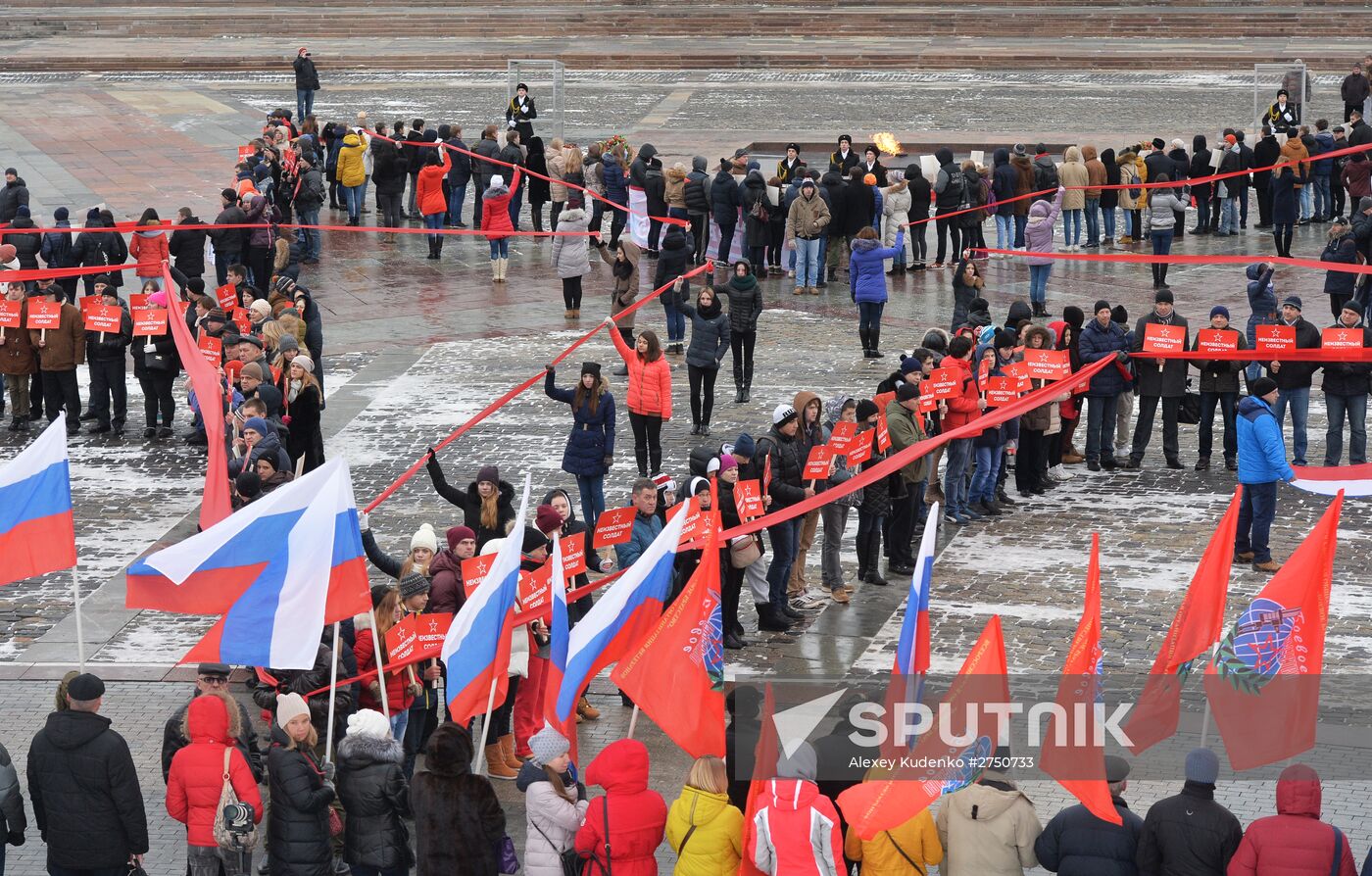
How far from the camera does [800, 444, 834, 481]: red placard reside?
13750 millimetres

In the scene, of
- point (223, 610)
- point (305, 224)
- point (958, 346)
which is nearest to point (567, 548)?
point (223, 610)

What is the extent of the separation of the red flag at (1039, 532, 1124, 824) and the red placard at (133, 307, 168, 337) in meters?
11.1

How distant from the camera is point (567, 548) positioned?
39.0 feet

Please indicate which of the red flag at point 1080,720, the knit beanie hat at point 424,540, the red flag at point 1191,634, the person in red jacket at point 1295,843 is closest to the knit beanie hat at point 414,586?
the knit beanie hat at point 424,540

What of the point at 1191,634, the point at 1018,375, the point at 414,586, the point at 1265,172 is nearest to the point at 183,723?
the point at 414,586

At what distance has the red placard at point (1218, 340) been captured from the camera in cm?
1639

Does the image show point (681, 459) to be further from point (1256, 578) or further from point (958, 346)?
point (1256, 578)

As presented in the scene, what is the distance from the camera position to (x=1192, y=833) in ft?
26.6

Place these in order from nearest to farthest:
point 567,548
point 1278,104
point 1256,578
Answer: point 567,548 → point 1256,578 → point 1278,104

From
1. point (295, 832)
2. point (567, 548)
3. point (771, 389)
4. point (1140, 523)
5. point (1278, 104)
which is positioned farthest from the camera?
point (1278, 104)

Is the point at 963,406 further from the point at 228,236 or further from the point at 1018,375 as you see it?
the point at 228,236

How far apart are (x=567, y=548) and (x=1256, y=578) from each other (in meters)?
5.48

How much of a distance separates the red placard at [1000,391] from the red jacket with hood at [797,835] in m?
8.16

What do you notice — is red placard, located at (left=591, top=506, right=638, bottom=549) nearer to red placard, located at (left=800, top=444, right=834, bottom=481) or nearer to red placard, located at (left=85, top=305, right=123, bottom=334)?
red placard, located at (left=800, top=444, right=834, bottom=481)
